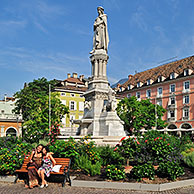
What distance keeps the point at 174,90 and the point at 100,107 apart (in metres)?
37.6

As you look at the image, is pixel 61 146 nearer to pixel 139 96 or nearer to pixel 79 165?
pixel 79 165

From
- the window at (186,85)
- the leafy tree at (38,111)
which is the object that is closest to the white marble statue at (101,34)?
the leafy tree at (38,111)

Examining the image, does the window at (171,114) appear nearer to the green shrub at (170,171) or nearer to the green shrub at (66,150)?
the green shrub at (170,171)

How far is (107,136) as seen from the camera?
15789mm

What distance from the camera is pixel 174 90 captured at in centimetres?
5162

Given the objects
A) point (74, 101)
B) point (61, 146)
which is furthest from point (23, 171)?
point (74, 101)

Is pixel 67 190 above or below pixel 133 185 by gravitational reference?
below

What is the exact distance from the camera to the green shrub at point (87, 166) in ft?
27.2

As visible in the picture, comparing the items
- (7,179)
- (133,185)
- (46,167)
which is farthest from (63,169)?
(133,185)

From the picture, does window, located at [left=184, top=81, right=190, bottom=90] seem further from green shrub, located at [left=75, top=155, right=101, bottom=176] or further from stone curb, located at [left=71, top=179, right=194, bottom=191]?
green shrub, located at [left=75, top=155, right=101, bottom=176]

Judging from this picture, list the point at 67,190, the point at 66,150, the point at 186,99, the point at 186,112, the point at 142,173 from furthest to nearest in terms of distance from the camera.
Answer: the point at 186,99 < the point at 186,112 < the point at 66,150 < the point at 142,173 < the point at 67,190

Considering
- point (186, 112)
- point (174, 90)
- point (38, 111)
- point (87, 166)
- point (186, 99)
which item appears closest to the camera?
point (87, 166)

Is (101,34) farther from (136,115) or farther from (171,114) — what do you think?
(171,114)

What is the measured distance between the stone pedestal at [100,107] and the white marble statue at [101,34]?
1.69 feet
